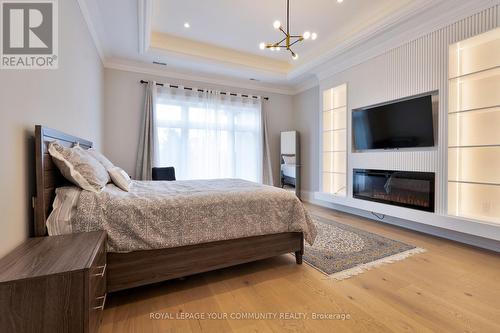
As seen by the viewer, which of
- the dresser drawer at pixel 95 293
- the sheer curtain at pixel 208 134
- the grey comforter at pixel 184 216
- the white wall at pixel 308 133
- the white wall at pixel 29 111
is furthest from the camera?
the white wall at pixel 308 133

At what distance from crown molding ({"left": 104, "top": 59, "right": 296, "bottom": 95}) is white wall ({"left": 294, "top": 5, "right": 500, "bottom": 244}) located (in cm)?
173

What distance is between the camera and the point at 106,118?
4.22m

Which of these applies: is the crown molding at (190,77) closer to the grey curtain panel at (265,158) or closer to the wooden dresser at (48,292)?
the grey curtain panel at (265,158)

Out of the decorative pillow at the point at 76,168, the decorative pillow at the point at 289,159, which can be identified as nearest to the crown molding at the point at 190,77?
the decorative pillow at the point at 289,159

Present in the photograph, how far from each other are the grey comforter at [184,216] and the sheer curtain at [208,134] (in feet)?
9.28

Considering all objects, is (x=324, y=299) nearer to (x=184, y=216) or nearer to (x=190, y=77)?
(x=184, y=216)

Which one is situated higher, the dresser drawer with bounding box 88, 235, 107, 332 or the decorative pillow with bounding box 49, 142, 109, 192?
the decorative pillow with bounding box 49, 142, 109, 192

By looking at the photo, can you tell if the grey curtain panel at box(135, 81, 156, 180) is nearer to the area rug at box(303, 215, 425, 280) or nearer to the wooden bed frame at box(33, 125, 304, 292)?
the wooden bed frame at box(33, 125, 304, 292)

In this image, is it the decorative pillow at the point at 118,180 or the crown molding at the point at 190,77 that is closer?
the decorative pillow at the point at 118,180

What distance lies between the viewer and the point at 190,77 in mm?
4820

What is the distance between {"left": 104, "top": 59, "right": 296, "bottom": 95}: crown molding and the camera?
14.0 feet

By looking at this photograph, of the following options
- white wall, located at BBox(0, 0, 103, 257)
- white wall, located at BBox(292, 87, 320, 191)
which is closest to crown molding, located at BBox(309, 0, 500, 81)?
white wall, located at BBox(292, 87, 320, 191)

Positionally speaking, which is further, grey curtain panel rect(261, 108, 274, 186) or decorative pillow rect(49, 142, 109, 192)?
grey curtain panel rect(261, 108, 274, 186)

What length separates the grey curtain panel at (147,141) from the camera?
14.2 feet
